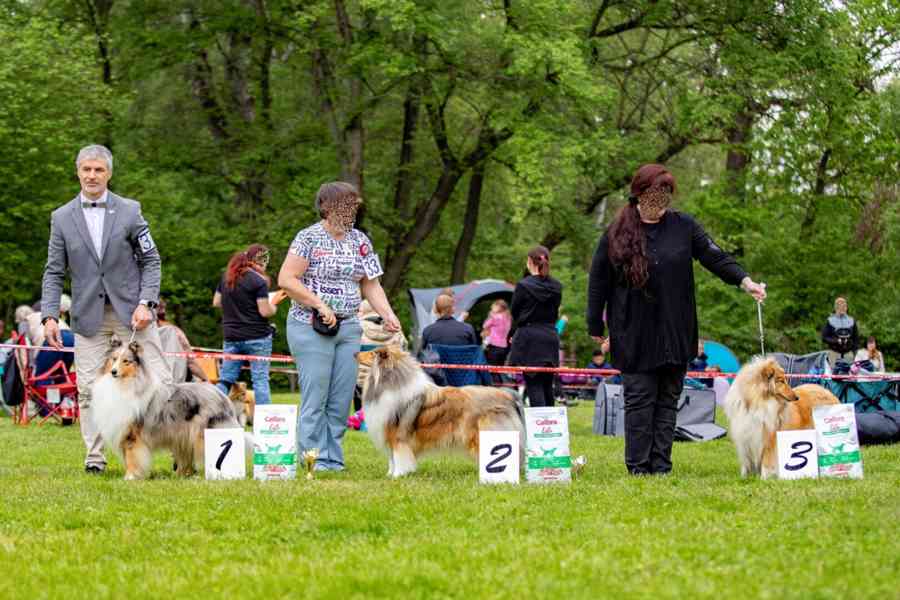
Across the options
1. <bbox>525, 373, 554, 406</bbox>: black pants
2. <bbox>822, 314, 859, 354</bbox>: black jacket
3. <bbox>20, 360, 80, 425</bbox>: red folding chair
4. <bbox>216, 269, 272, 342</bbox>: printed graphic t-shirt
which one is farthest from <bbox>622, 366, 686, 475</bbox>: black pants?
<bbox>822, 314, 859, 354</bbox>: black jacket

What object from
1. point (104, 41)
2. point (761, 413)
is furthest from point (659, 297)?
point (104, 41)

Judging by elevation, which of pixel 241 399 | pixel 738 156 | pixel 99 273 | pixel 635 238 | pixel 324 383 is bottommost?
pixel 241 399

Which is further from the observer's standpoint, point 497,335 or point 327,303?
point 497,335

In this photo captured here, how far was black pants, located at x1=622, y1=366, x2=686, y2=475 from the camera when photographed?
22.8ft

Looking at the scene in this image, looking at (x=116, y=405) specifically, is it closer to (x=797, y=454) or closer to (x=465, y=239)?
(x=797, y=454)

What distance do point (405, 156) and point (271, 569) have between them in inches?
803

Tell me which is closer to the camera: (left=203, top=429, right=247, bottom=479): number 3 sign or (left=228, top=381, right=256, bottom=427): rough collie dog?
(left=203, top=429, right=247, bottom=479): number 3 sign

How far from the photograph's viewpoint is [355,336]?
7.36 meters

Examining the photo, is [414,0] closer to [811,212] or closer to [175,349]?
[175,349]

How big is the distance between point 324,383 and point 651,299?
6.82ft

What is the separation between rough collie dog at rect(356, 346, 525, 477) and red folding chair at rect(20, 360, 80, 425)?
6.95m

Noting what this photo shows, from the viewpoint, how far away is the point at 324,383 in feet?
23.9

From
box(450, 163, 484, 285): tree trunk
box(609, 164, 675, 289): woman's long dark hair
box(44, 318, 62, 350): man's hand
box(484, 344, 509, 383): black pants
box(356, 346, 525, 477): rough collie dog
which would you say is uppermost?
box(450, 163, 484, 285): tree trunk

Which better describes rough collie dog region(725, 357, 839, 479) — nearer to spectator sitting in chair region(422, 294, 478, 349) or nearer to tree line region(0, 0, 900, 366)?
spectator sitting in chair region(422, 294, 478, 349)
